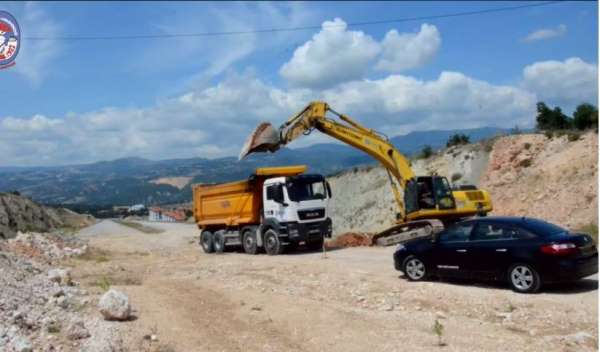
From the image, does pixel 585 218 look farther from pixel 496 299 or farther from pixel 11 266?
pixel 11 266

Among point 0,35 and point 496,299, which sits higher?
point 0,35

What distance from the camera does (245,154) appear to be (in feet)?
66.1

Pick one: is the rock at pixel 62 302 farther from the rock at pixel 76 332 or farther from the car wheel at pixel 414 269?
the car wheel at pixel 414 269

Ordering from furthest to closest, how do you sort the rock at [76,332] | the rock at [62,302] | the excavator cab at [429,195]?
the excavator cab at [429,195], the rock at [62,302], the rock at [76,332]

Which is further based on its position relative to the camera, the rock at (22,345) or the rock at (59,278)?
the rock at (59,278)

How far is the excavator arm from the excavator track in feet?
2.45

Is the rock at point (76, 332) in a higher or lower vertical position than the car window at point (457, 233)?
lower

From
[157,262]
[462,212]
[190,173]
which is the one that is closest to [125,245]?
[157,262]

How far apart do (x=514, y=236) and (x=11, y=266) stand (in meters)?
11.6

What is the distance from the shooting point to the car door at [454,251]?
40.3 feet

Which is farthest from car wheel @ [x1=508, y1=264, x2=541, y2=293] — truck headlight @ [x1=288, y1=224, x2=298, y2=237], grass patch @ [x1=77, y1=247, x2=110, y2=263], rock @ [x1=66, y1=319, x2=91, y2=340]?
grass patch @ [x1=77, y1=247, x2=110, y2=263]

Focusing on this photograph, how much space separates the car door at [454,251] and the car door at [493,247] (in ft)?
0.53

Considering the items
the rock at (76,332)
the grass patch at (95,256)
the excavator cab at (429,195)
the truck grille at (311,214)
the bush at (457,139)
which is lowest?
the grass patch at (95,256)

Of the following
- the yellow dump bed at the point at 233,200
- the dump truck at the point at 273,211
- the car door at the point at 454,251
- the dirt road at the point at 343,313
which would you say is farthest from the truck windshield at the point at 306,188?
the car door at the point at 454,251
